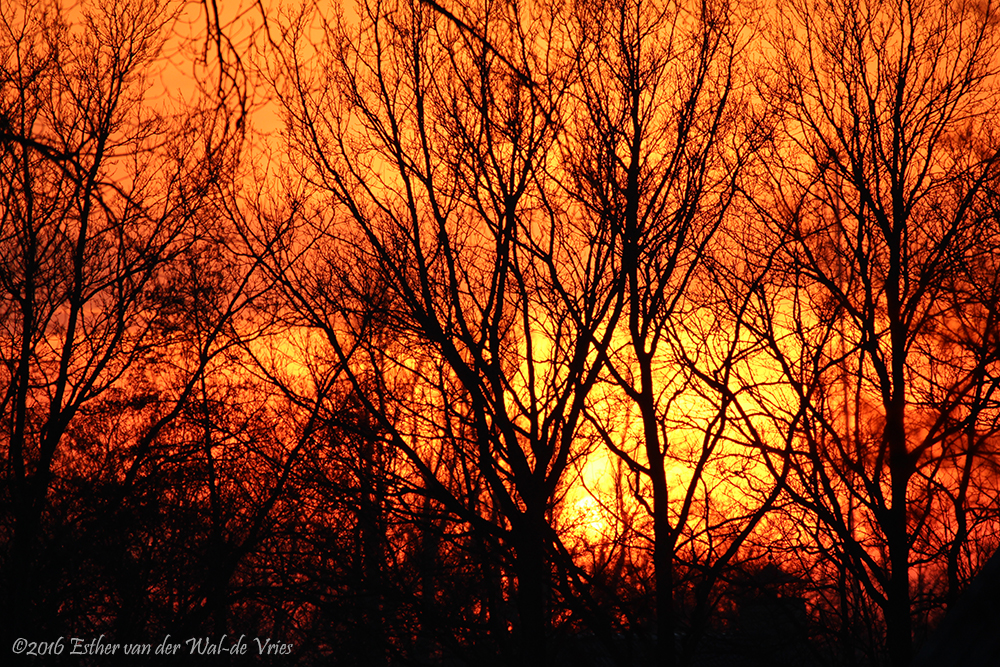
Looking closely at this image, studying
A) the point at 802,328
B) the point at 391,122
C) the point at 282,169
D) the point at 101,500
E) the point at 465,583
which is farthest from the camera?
the point at 465,583

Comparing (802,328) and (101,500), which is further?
(101,500)

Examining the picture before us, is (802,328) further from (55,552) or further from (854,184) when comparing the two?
(55,552)

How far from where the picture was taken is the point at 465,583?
12281mm

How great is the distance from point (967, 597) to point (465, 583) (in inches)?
439

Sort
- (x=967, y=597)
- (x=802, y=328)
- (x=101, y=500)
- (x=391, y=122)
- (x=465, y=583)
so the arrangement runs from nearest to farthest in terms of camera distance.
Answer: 1. (x=967, y=597)
2. (x=391, y=122)
3. (x=802, y=328)
4. (x=101, y=500)
5. (x=465, y=583)

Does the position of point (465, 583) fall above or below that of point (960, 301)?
below

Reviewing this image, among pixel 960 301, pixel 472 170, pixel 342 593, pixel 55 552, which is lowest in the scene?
pixel 342 593

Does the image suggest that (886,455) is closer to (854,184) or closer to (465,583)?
(854,184)

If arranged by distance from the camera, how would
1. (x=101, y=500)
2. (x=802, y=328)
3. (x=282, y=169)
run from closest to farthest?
(x=282, y=169)
(x=802, y=328)
(x=101, y=500)

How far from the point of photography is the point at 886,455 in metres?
8.62

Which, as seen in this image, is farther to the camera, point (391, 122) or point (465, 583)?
point (465, 583)

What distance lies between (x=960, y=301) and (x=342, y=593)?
7.41 metres

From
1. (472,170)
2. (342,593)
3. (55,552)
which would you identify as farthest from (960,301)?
(55,552)

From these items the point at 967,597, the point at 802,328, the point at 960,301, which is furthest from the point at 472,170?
the point at 967,597
